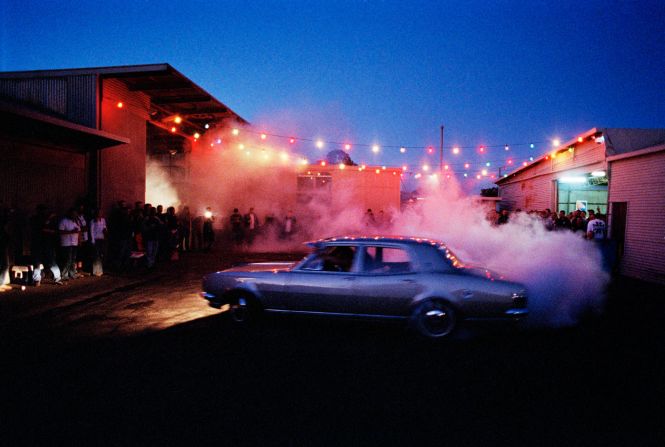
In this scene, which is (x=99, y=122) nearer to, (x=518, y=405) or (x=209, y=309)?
(x=209, y=309)

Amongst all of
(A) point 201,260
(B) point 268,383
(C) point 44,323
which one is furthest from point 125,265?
(B) point 268,383

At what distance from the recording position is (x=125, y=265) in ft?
40.7

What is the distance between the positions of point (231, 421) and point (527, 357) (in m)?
3.44

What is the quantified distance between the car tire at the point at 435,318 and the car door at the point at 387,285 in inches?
6.9

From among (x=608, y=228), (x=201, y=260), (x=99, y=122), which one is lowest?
(x=201, y=260)

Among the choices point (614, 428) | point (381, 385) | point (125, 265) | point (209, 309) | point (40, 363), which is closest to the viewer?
point (614, 428)

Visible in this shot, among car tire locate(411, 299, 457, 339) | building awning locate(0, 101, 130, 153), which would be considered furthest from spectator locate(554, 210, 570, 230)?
building awning locate(0, 101, 130, 153)

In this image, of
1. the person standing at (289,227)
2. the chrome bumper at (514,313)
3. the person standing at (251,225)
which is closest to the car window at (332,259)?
the chrome bumper at (514,313)

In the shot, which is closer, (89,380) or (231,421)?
(231,421)

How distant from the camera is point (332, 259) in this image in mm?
6219

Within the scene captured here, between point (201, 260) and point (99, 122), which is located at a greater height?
point (99, 122)

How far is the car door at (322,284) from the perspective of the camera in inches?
235

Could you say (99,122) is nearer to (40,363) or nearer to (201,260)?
(201,260)

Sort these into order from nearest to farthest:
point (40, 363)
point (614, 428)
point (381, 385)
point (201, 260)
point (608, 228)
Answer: point (614, 428) → point (381, 385) → point (40, 363) → point (608, 228) → point (201, 260)
